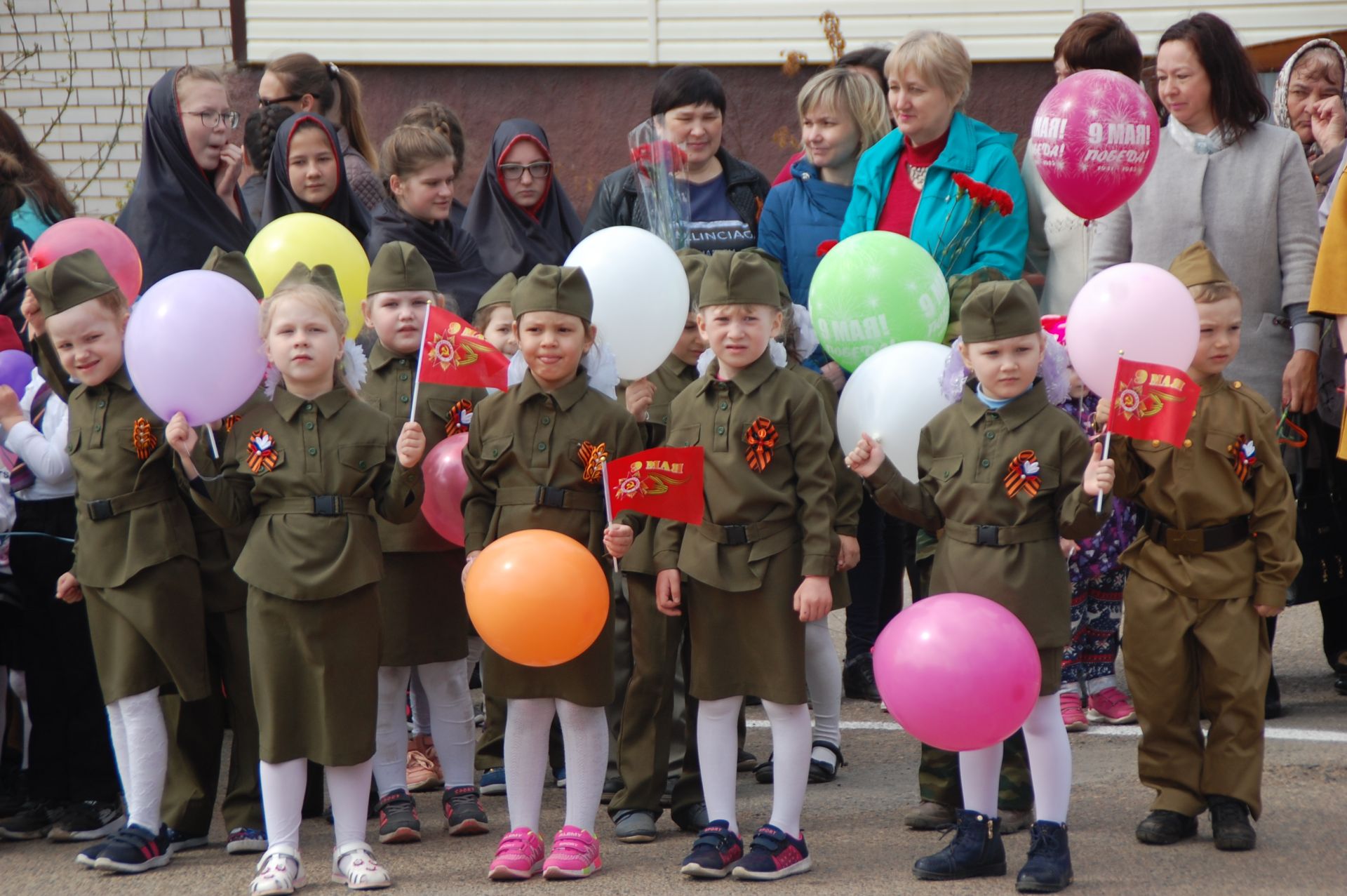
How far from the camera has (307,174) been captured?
6016 millimetres

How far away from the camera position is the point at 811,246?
5.97 metres

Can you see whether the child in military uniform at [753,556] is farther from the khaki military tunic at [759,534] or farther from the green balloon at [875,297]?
the green balloon at [875,297]

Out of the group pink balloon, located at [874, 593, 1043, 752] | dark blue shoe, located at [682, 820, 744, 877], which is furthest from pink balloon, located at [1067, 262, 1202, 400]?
dark blue shoe, located at [682, 820, 744, 877]

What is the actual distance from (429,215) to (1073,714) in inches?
123

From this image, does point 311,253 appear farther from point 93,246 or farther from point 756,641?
point 756,641

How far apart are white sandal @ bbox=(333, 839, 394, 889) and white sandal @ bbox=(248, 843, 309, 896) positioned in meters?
0.11

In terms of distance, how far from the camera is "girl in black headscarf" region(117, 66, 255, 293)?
5.84 metres

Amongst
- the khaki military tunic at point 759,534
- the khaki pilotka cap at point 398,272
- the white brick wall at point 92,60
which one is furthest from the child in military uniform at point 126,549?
the white brick wall at point 92,60

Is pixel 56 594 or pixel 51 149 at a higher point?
pixel 51 149

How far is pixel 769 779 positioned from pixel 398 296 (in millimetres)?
2091

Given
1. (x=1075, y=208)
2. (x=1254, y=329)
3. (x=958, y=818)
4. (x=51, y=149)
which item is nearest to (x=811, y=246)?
(x=1075, y=208)

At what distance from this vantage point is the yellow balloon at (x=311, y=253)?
5.39 metres

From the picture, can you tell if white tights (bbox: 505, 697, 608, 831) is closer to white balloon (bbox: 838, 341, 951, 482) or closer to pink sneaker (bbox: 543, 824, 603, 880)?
pink sneaker (bbox: 543, 824, 603, 880)

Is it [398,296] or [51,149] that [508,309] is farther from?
[51,149]
